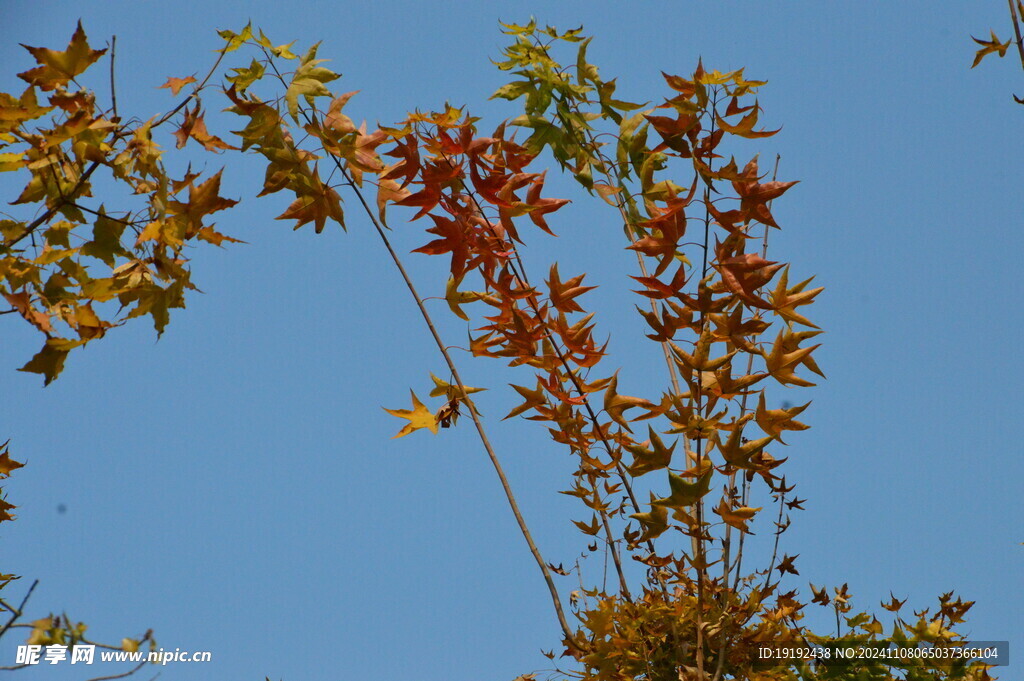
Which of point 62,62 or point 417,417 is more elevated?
point 62,62

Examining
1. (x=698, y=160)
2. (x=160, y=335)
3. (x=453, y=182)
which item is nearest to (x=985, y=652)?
(x=698, y=160)

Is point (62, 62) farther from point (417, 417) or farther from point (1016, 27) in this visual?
point (1016, 27)

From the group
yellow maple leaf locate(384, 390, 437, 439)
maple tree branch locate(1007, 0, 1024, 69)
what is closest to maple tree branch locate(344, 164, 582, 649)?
yellow maple leaf locate(384, 390, 437, 439)

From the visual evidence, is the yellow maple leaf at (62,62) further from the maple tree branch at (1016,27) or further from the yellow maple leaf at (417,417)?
the maple tree branch at (1016,27)

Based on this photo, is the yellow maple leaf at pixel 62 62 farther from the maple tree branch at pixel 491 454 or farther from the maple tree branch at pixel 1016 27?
the maple tree branch at pixel 1016 27

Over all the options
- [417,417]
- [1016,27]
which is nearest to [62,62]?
[417,417]

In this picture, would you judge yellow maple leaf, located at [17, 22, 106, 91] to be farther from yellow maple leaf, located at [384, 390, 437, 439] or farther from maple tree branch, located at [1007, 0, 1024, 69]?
maple tree branch, located at [1007, 0, 1024, 69]


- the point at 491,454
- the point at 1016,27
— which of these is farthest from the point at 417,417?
the point at 1016,27

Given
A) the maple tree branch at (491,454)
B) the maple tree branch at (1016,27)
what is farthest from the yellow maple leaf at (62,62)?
the maple tree branch at (1016,27)

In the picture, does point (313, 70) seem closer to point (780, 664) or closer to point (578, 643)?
point (578, 643)

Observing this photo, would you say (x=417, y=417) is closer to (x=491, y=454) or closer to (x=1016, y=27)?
(x=491, y=454)

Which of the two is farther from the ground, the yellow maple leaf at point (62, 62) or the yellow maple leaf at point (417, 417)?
the yellow maple leaf at point (62, 62)

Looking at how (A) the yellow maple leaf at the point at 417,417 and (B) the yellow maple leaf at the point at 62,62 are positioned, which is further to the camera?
(A) the yellow maple leaf at the point at 417,417

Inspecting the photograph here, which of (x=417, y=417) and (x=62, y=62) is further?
(x=417, y=417)
